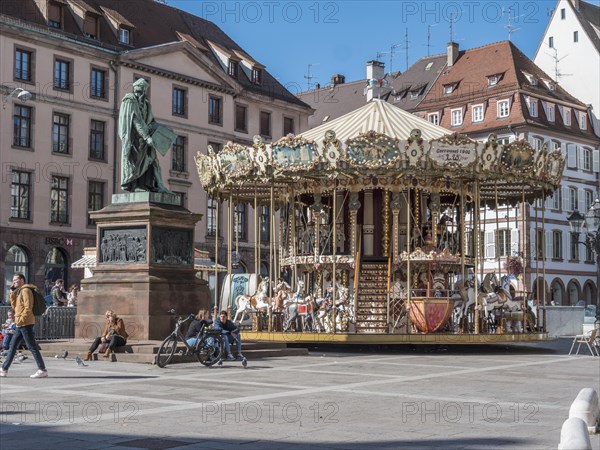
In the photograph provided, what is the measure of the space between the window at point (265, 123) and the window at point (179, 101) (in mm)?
7291

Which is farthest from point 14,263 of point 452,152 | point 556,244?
point 556,244

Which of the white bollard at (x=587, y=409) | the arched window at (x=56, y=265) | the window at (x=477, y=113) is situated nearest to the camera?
the white bollard at (x=587, y=409)

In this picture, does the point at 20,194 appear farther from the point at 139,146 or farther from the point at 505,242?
the point at 139,146

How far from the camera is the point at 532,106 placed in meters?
68.4

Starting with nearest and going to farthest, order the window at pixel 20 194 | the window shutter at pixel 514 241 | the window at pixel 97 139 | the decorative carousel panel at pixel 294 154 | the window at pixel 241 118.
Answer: the decorative carousel panel at pixel 294 154, the window at pixel 20 194, the window at pixel 97 139, the window at pixel 241 118, the window shutter at pixel 514 241

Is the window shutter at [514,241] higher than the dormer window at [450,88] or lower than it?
lower

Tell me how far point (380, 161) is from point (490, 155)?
324 cm

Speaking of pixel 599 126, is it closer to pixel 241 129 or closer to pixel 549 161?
pixel 241 129

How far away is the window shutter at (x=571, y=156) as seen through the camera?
2783 inches

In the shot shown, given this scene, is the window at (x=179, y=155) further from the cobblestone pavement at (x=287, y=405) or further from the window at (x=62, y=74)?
the cobblestone pavement at (x=287, y=405)

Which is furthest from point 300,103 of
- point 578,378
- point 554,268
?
point 578,378

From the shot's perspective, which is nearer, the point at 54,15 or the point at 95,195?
the point at 54,15

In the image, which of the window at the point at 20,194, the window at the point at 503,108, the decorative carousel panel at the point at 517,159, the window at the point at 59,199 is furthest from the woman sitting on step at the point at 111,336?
the window at the point at 503,108

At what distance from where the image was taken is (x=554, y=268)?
6919 cm
